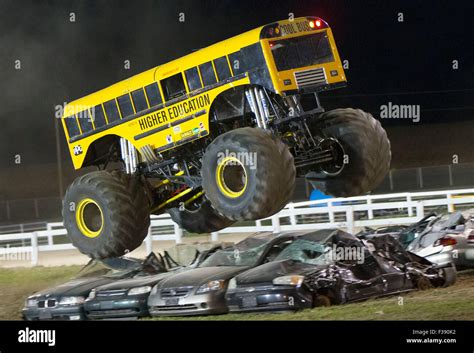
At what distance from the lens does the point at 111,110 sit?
25.7ft

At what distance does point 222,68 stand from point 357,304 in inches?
204

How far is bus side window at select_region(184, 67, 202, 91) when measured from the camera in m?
7.36

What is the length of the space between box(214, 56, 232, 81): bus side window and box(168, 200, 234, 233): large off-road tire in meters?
1.37

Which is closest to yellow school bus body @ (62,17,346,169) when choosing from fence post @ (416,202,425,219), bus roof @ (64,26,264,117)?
bus roof @ (64,26,264,117)

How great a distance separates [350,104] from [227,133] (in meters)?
1.58

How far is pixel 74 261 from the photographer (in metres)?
12.4

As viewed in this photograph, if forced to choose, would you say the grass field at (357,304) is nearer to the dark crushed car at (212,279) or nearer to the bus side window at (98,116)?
the dark crushed car at (212,279)

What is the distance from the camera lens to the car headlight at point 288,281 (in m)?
11.2

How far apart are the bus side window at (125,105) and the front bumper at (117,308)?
4.66 metres

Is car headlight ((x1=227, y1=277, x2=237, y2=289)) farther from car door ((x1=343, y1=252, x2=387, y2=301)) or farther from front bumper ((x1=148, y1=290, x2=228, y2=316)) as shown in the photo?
car door ((x1=343, y1=252, x2=387, y2=301))

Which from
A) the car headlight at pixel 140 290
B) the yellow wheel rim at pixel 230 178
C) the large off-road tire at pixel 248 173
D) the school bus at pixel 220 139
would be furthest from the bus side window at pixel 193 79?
the car headlight at pixel 140 290
